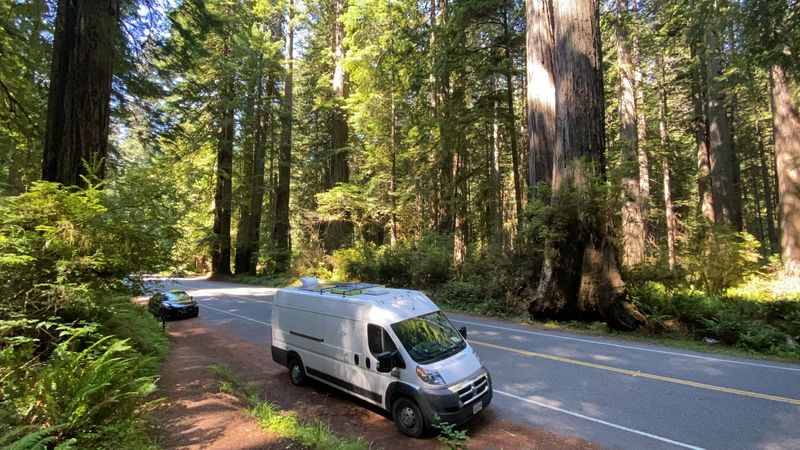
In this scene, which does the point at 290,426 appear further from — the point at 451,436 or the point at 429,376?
the point at 451,436

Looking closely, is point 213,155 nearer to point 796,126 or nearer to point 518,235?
point 518,235

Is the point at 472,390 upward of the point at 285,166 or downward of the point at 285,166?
downward

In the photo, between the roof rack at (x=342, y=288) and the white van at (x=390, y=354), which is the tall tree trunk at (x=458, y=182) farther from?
the white van at (x=390, y=354)

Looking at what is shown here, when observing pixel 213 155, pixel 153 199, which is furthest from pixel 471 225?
pixel 153 199

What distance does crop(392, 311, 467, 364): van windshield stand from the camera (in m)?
6.36

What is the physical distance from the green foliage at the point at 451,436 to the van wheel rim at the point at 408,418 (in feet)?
1.21

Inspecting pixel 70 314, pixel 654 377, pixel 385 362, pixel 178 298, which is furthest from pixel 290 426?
pixel 178 298

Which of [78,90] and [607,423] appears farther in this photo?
[78,90]

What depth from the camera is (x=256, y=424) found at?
218 inches

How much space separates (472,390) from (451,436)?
0.72 m

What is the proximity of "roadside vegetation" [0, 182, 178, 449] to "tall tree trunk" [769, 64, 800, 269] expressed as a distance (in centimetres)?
1983

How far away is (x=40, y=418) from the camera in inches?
169

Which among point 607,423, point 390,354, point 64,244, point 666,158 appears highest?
point 666,158

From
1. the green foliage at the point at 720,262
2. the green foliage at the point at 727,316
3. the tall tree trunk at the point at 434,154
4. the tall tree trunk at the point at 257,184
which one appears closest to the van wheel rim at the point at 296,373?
the green foliage at the point at 727,316
